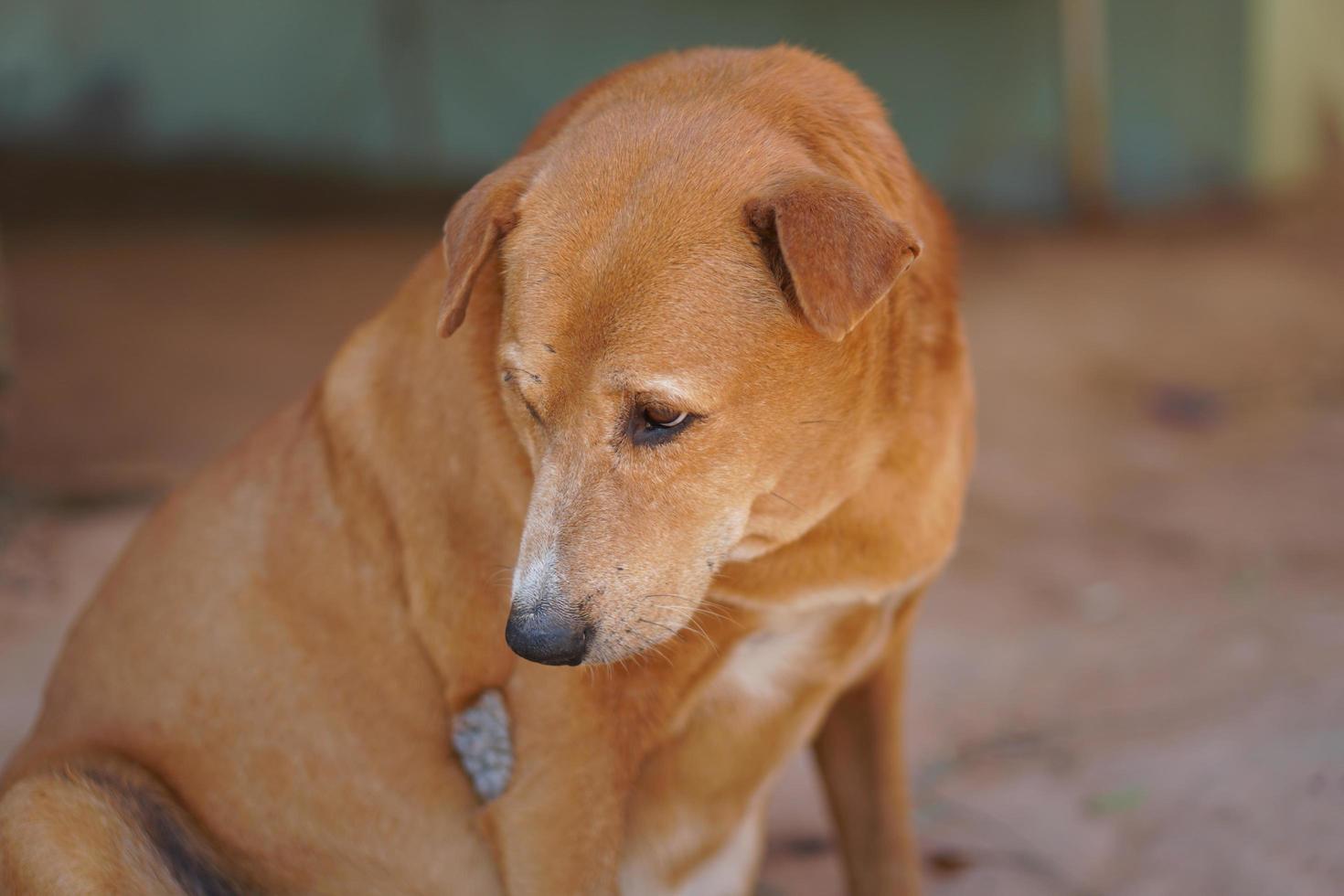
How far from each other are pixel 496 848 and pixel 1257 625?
3108 mm

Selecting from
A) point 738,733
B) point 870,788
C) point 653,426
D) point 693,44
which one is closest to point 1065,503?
point 870,788

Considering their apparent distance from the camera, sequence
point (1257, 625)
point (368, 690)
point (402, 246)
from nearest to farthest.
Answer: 1. point (368, 690)
2. point (1257, 625)
3. point (402, 246)

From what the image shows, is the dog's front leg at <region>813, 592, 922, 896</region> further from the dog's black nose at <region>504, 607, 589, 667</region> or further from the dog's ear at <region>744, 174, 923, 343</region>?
the dog's ear at <region>744, 174, 923, 343</region>

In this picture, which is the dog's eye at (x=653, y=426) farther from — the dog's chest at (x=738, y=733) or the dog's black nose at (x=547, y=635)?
the dog's chest at (x=738, y=733)

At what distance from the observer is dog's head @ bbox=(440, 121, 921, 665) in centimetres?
210

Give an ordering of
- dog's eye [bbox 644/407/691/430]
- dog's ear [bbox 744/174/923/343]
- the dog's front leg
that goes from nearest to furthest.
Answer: dog's ear [bbox 744/174/923/343], dog's eye [bbox 644/407/691/430], the dog's front leg

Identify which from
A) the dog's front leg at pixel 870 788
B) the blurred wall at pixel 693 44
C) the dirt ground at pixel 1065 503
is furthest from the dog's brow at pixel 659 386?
the blurred wall at pixel 693 44

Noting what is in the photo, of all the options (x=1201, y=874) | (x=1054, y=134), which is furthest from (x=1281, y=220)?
(x=1201, y=874)

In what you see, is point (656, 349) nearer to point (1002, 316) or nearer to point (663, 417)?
point (663, 417)

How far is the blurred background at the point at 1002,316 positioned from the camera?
3.89 m

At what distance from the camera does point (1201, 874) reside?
3312mm

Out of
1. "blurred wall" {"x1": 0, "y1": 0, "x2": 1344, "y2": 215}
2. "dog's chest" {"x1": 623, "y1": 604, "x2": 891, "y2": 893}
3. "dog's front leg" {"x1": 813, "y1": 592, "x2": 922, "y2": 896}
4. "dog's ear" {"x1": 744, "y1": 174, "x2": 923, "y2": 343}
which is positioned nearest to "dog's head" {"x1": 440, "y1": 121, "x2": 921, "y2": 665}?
"dog's ear" {"x1": 744, "y1": 174, "x2": 923, "y2": 343}

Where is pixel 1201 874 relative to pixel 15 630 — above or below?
below

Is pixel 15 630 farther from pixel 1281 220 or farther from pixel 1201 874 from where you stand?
pixel 1281 220
